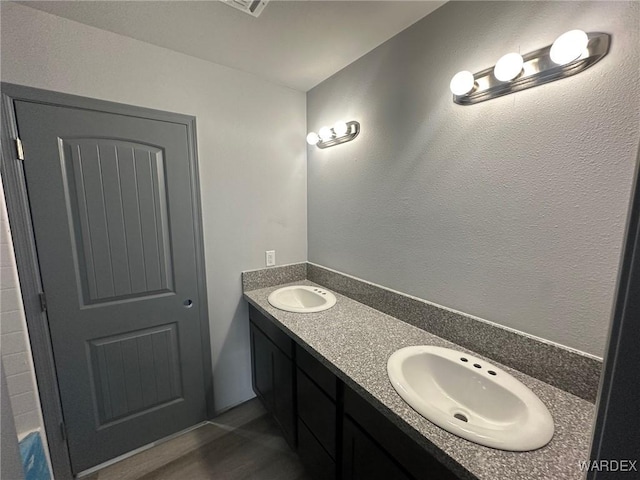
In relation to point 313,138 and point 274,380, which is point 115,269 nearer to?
point 274,380

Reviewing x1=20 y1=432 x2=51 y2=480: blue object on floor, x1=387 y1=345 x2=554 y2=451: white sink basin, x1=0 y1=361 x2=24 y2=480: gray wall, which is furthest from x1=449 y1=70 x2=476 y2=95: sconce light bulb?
x1=20 y1=432 x2=51 y2=480: blue object on floor

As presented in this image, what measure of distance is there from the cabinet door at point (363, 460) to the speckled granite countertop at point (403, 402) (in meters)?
0.19

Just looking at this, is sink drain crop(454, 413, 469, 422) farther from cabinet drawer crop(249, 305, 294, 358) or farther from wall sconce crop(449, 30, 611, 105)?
wall sconce crop(449, 30, 611, 105)

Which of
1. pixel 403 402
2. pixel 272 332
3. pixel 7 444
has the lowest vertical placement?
pixel 272 332

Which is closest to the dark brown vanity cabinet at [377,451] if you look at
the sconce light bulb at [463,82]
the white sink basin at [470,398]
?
the white sink basin at [470,398]

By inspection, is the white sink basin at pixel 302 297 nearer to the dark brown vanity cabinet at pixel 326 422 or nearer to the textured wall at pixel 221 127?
the dark brown vanity cabinet at pixel 326 422

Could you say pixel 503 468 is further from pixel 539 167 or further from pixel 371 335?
pixel 539 167

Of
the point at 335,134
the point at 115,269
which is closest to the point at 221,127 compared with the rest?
the point at 335,134

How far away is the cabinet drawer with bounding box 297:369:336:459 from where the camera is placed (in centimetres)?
114

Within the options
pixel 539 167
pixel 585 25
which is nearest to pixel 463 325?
pixel 539 167

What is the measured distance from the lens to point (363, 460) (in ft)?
3.22

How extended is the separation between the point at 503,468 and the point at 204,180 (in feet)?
6.11

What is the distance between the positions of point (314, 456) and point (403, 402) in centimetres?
78

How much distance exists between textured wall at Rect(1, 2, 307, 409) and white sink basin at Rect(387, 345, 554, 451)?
4.18 ft
